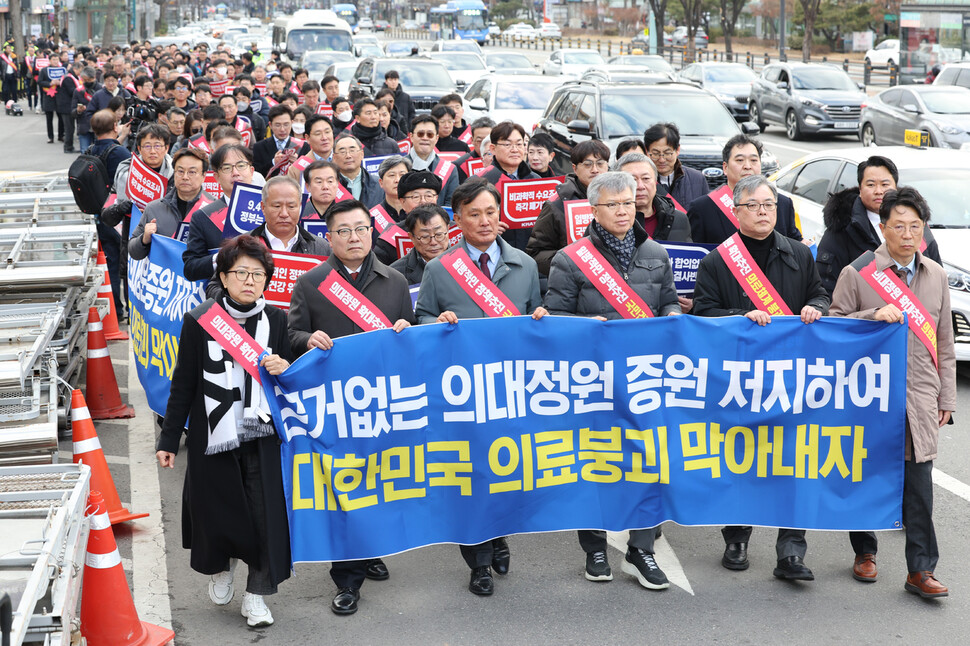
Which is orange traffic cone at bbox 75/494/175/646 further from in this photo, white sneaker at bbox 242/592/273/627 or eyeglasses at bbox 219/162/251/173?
eyeglasses at bbox 219/162/251/173

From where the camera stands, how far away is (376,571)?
570 cm

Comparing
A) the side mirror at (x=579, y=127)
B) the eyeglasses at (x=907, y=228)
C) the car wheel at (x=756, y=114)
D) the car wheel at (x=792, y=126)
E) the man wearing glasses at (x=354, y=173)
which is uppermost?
the car wheel at (x=756, y=114)

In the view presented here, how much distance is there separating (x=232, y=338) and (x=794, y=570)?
286 cm

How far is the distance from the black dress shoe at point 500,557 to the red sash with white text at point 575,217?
201cm

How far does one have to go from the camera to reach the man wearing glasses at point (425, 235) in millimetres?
6180

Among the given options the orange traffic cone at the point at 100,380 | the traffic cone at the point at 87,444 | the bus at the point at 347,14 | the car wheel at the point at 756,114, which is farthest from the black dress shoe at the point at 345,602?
the bus at the point at 347,14

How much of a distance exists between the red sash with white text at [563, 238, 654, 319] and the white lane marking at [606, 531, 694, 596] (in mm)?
1281

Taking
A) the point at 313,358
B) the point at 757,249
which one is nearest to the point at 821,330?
the point at 757,249

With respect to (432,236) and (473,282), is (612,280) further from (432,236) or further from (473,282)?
(432,236)

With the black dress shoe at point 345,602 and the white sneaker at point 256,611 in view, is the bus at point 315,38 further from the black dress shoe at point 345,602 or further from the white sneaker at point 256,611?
the white sneaker at point 256,611

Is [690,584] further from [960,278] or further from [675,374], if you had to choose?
[960,278]

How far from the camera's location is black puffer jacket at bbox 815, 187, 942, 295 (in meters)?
6.31

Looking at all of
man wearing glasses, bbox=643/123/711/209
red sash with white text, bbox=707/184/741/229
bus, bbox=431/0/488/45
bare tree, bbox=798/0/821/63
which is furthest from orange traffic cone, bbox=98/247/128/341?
bus, bbox=431/0/488/45

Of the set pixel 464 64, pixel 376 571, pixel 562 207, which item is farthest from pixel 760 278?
pixel 464 64
